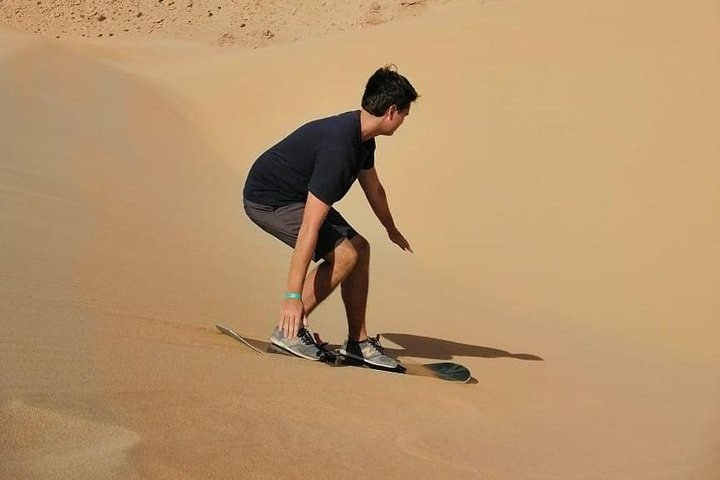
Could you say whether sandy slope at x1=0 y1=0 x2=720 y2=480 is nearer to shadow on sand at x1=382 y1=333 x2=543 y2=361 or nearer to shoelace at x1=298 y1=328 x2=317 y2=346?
shadow on sand at x1=382 y1=333 x2=543 y2=361

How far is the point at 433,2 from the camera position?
33.0 metres

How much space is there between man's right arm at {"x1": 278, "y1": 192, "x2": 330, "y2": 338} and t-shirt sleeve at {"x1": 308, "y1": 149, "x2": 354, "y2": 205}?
4cm

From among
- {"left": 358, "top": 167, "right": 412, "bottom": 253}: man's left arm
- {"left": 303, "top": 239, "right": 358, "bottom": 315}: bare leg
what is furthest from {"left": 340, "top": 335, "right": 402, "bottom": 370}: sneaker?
{"left": 358, "top": 167, "right": 412, "bottom": 253}: man's left arm

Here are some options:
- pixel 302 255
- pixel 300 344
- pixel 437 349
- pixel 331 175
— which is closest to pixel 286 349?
pixel 300 344

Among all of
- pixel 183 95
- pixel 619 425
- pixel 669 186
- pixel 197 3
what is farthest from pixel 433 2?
pixel 619 425

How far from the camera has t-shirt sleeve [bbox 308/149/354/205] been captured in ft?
13.5

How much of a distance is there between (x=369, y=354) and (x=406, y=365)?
223 millimetres

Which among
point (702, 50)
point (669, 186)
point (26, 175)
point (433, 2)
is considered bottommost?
point (26, 175)

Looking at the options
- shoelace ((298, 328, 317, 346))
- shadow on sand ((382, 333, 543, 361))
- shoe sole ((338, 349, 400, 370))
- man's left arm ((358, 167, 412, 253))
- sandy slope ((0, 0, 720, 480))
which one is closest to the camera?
sandy slope ((0, 0, 720, 480))

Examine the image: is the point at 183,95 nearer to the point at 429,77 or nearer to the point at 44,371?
the point at 429,77

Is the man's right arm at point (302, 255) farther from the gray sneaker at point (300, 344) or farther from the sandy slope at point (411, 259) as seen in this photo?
the sandy slope at point (411, 259)

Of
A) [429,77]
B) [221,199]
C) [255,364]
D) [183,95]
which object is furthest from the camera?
[183,95]

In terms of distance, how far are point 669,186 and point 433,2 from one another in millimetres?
24088

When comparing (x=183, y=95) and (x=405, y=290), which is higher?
(x=183, y=95)
